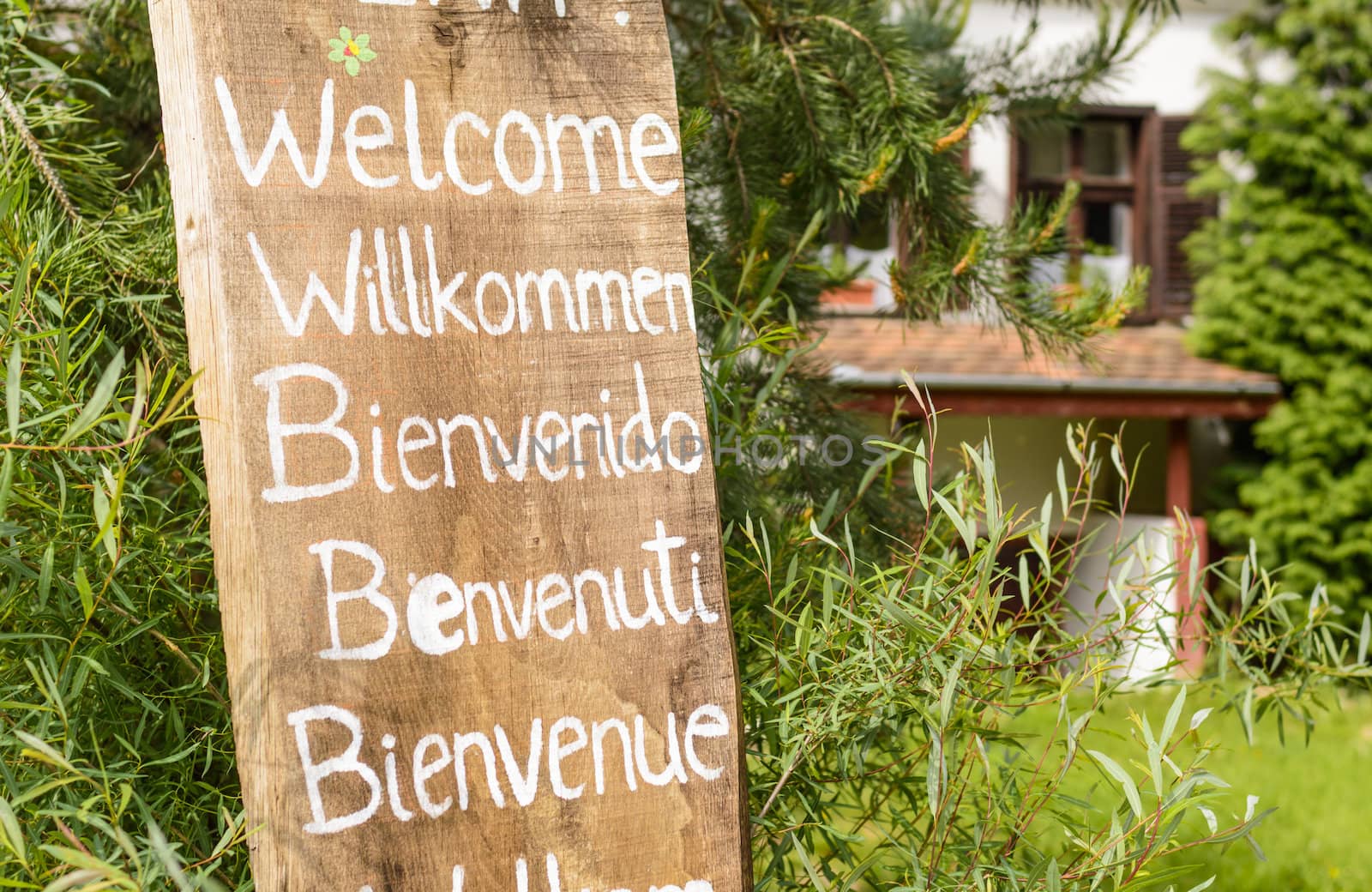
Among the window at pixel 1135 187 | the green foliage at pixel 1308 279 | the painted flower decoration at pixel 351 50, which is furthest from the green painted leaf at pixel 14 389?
the window at pixel 1135 187

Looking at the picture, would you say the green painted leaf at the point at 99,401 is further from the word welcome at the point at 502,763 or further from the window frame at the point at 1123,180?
the window frame at the point at 1123,180

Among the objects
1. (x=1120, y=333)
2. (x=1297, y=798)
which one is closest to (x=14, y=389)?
(x=1297, y=798)

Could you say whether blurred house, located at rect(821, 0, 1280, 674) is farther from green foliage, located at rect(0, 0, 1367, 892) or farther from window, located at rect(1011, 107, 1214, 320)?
green foliage, located at rect(0, 0, 1367, 892)

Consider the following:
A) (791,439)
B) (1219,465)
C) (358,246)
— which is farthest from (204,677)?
(1219,465)

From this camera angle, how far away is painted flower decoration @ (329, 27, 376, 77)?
123cm

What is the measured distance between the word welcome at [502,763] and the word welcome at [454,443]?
228 mm

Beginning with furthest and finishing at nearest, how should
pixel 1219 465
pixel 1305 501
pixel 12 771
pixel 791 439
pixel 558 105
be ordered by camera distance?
pixel 1219 465 → pixel 1305 501 → pixel 791 439 → pixel 558 105 → pixel 12 771

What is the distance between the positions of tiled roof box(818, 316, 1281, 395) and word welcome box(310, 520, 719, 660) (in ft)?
17.5

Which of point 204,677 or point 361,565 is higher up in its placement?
point 361,565

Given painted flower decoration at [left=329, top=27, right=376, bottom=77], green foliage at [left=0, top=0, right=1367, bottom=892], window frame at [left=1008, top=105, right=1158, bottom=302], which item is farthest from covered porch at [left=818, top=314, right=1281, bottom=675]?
painted flower decoration at [left=329, top=27, right=376, bottom=77]

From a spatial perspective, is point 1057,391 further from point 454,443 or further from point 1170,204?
point 454,443

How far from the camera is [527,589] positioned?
3.99ft

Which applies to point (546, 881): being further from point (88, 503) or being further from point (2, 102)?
point (2, 102)

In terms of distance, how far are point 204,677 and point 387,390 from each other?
0.34 metres
